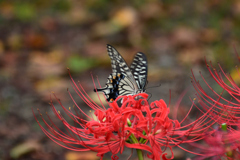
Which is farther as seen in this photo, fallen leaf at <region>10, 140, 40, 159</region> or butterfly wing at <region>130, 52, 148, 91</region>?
fallen leaf at <region>10, 140, 40, 159</region>

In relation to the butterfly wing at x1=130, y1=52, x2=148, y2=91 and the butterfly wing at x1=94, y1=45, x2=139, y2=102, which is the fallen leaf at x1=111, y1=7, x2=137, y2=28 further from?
the butterfly wing at x1=94, y1=45, x2=139, y2=102

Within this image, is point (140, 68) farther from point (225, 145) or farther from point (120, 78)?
point (225, 145)

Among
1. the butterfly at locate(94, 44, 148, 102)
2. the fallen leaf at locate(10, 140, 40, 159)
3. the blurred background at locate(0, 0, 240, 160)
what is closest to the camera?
the butterfly at locate(94, 44, 148, 102)

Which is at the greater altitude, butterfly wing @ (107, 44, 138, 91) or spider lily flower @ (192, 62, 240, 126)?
butterfly wing @ (107, 44, 138, 91)

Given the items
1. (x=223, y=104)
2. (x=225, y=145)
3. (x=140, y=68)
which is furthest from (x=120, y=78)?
(x=225, y=145)

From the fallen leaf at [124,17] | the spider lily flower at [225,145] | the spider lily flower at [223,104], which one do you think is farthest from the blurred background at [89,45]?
the spider lily flower at [225,145]

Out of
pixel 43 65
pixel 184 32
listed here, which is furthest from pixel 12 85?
pixel 184 32

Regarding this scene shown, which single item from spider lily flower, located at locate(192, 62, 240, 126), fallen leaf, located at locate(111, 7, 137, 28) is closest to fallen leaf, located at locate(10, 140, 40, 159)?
spider lily flower, located at locate(192, 62, 240, 126)
